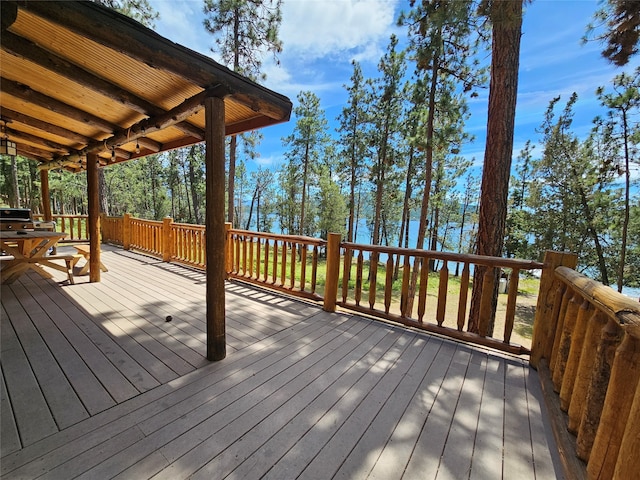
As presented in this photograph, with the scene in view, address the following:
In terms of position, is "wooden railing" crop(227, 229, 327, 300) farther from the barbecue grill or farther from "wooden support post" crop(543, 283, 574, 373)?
the barbecue grill

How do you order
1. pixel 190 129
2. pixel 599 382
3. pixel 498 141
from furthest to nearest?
pixel 498 141, pixel 190 129, pixel 599 382

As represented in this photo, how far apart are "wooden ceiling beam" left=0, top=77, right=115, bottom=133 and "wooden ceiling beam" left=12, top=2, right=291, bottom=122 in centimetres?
184

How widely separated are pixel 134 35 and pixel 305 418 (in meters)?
2.39

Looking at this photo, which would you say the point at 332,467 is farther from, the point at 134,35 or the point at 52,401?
the point at 134,35

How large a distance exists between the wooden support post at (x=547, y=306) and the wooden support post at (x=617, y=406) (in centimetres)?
112

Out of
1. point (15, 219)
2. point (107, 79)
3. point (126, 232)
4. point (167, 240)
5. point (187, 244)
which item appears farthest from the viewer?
point (126, 232)

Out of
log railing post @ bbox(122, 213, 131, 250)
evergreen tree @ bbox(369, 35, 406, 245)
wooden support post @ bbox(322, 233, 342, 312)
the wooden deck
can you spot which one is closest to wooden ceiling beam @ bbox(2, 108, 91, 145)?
the wooden deck

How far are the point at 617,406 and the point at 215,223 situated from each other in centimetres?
233

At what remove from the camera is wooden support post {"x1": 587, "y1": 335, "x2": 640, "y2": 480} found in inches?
38.5

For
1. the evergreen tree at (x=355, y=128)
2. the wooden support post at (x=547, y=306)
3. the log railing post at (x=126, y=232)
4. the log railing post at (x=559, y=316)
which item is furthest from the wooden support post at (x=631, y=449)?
the evergreen tree at (x=355, y=128)

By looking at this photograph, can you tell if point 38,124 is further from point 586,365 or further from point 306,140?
point 306,140

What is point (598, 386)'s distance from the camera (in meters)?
1.19

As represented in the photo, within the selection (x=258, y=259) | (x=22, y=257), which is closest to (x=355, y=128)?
(x=258, y=259)

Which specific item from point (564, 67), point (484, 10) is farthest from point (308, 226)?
point (484, 10)
